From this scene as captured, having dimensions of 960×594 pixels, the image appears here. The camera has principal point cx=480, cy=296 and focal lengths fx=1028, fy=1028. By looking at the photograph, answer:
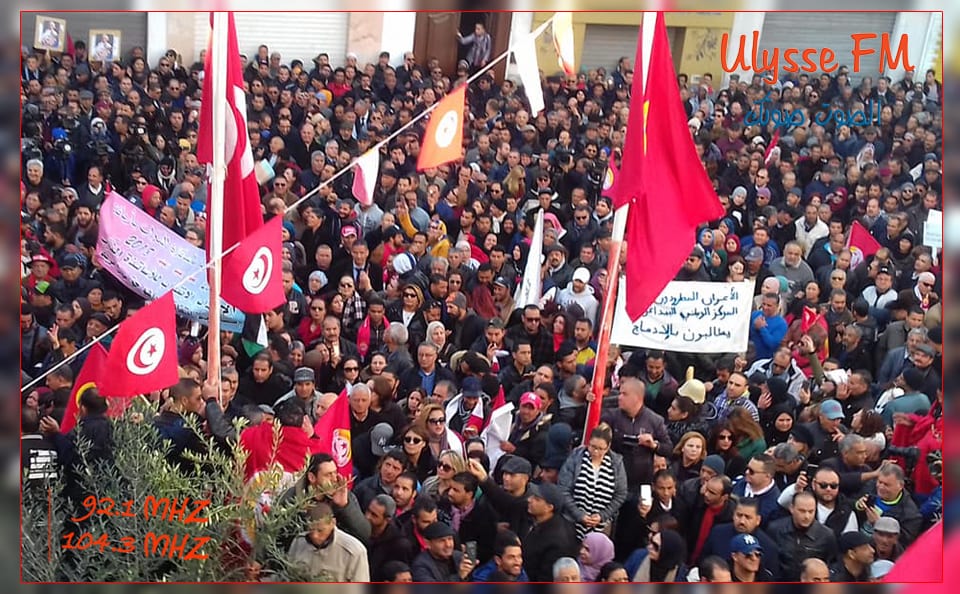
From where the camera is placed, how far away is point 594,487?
5109 millimetres

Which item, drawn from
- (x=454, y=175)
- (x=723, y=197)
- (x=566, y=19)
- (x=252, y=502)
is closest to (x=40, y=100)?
(x=454, y=175)

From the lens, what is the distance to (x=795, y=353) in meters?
6.91

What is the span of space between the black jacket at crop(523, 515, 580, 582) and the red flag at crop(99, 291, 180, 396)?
1.78 meters

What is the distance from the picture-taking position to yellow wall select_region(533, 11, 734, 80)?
15.9 metres

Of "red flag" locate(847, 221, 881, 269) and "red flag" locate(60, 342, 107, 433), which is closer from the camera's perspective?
"red flag" locate(60, 342, 107, 433)

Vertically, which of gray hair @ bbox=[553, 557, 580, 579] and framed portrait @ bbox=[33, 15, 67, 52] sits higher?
framed portrait @ bbox=[33, 15, 67, 52]

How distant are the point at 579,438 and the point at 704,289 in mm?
1216

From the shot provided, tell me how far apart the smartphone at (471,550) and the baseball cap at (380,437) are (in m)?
0.92

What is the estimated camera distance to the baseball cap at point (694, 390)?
621 centimetres

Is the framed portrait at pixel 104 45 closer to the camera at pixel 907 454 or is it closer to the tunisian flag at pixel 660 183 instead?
the tunisian flag at pixel 660 183

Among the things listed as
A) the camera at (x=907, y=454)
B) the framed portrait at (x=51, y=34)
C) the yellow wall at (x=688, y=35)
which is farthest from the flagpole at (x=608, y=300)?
the yellow wall at (x=688, y=35)

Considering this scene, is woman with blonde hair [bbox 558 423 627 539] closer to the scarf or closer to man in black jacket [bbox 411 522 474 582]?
man in black jacket [bbox 411 522 474 582]

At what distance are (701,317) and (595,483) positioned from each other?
1.51m

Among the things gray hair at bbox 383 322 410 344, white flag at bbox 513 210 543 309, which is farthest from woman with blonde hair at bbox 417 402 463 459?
white flag at bbox 513 210 543 309
